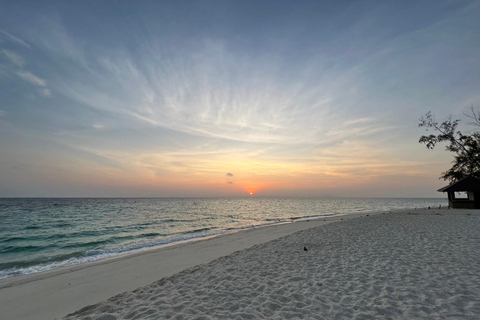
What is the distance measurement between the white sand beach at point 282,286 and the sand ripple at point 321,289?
0.8 inches

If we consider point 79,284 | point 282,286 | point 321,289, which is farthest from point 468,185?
point 79,284

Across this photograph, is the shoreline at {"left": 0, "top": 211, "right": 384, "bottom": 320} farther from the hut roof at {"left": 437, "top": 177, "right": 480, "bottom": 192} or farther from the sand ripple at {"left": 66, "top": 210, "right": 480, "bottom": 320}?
the hut roof at {"left": 437, "top": 177, "right": 480, "bottom": 192}

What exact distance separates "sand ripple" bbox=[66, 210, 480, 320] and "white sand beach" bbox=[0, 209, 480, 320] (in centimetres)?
2

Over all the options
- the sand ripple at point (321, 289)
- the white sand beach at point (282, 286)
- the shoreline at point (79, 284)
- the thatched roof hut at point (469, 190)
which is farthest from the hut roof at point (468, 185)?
the shoreline at point (79, 284)

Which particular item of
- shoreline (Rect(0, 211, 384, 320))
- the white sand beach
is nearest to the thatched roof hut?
the white sand beach

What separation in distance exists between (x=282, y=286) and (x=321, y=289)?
2.91ft

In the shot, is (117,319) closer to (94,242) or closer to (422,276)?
(422,276)

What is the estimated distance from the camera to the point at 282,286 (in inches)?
226

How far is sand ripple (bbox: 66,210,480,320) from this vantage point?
4.46m

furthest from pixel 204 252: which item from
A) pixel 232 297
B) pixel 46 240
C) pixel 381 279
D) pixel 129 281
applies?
pixel 46 240

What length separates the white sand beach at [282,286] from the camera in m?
4.56

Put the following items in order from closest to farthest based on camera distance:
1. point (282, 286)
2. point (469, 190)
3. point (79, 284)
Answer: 1. point (282, 286)
2. point (79, 284)
3. point (469, 190)

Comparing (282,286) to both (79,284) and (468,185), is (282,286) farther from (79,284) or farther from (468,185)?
(468,185)

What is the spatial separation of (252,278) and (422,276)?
4.22 metres
